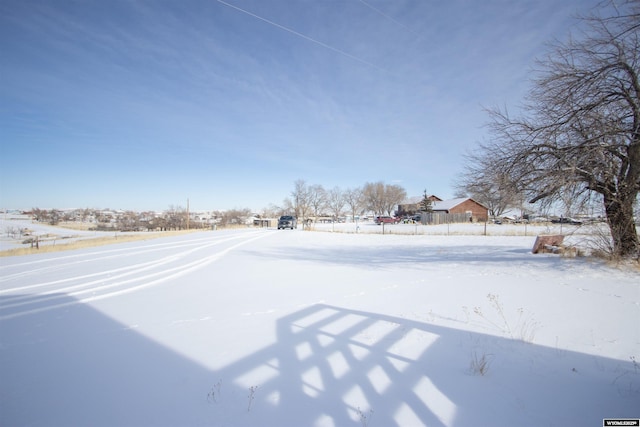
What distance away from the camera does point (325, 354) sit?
10.7ft

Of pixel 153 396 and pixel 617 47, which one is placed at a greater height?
pixel 617 47

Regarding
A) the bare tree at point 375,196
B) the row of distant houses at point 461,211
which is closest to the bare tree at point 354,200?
the bare tree at point 375,196

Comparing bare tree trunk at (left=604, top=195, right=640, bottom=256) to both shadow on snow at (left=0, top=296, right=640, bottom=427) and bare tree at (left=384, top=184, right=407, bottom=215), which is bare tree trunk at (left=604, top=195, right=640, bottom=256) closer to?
shadow on snow at (left=0, top=296, right=640, bottom=427)

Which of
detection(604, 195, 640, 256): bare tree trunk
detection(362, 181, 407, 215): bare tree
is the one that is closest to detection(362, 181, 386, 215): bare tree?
detection(362, 181, 407, 215): bare tree

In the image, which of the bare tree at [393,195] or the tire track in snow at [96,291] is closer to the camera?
the tire track in snow at [96,291]

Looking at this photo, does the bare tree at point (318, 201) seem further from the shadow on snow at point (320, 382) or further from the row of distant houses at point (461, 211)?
the shadow on snow at point (320, 382)

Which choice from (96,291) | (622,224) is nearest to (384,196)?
(622,224)

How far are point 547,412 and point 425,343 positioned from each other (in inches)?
53.0

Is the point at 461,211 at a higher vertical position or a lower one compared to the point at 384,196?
lower

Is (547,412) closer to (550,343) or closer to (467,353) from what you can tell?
(467,353)

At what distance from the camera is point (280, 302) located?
533cm

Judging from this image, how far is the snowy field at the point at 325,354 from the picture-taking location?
2334 millimetres

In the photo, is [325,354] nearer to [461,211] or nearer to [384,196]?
[461,211]

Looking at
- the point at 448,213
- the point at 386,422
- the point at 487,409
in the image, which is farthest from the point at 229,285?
the point at 448,213
